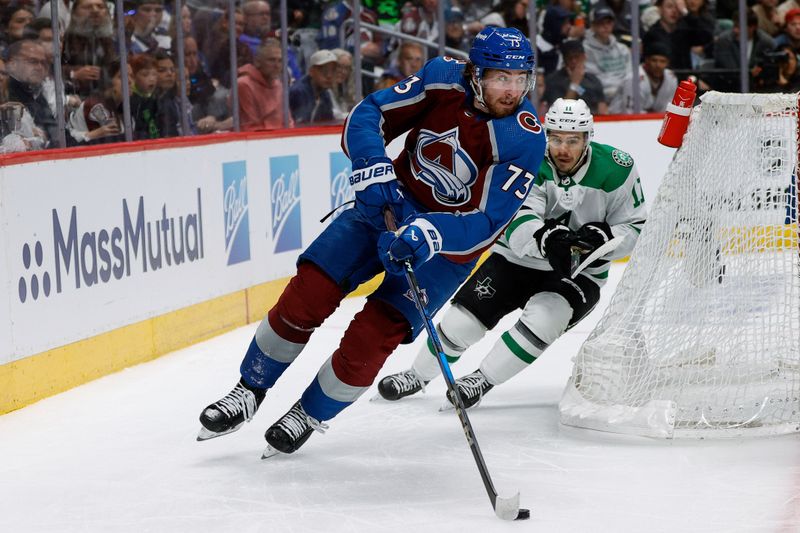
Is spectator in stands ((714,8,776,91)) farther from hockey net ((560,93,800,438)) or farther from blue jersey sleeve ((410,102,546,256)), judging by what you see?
blue jersey sleeve ((410,102,546,256))

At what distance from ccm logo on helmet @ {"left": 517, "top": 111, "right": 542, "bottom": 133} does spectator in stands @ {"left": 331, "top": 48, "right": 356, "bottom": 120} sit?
3207mm

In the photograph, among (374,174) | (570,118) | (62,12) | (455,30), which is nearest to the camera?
(374,174)

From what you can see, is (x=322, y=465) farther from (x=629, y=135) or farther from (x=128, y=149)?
(x=629, y=135)

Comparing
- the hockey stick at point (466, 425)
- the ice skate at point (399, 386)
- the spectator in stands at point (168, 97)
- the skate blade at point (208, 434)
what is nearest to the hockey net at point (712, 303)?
the ice skate at point (399, 386)

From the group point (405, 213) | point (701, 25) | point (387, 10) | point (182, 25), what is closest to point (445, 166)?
point (405, 213)

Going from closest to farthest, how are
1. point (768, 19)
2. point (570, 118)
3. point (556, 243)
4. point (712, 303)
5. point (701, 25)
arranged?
point (712, 303) < point (556, 243) < point (570, 118) < point (701, 25) < point (768, 19)

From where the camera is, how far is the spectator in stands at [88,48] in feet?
13.9

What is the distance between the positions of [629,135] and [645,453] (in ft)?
13.3

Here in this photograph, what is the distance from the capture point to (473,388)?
3594 mm

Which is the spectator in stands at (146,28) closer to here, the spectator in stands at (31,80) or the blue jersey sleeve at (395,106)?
the spectator in stands at (31,80)

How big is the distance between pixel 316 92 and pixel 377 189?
332 centimetres

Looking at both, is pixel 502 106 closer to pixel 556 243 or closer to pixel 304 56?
pixel 556 243

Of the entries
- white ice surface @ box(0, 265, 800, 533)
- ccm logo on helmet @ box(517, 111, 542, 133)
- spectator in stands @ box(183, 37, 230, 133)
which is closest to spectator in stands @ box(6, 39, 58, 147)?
white ice surface @ box(0, 265, 800, 533)

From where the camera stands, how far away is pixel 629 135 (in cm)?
686
